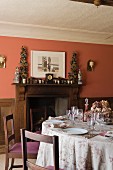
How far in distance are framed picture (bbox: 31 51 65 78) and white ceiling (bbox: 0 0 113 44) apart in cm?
36

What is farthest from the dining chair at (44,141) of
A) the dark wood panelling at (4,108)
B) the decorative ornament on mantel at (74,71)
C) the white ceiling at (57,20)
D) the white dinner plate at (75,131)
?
the decorative ornament on mantel at (74,71)

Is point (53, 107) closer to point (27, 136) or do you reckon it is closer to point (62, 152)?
Result: point (62, 152)

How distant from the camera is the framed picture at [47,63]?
15.2 ft

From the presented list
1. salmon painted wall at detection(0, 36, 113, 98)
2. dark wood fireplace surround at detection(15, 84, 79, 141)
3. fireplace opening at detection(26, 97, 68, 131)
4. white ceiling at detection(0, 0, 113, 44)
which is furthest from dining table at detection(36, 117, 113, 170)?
fireplace opening at detection(26, 97, 68, 131)

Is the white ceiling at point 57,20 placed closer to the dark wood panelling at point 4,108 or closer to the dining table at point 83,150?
the dark wood panelling at point 4,108

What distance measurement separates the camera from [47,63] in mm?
4711

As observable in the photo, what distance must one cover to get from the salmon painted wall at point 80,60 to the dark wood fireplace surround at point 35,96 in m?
0.20

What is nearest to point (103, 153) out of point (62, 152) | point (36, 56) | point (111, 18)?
point (62, 152)

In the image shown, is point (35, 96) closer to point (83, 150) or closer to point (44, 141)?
point (83, 150)

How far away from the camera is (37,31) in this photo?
4590 mm

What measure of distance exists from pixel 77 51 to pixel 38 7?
1.77 m

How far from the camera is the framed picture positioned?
464cm

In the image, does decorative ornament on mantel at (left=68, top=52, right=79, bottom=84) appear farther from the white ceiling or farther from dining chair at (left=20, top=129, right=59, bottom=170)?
dining chair at (left=20, top=129, right=59, bottom=170)

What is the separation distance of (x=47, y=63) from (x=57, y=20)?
0.97 m
